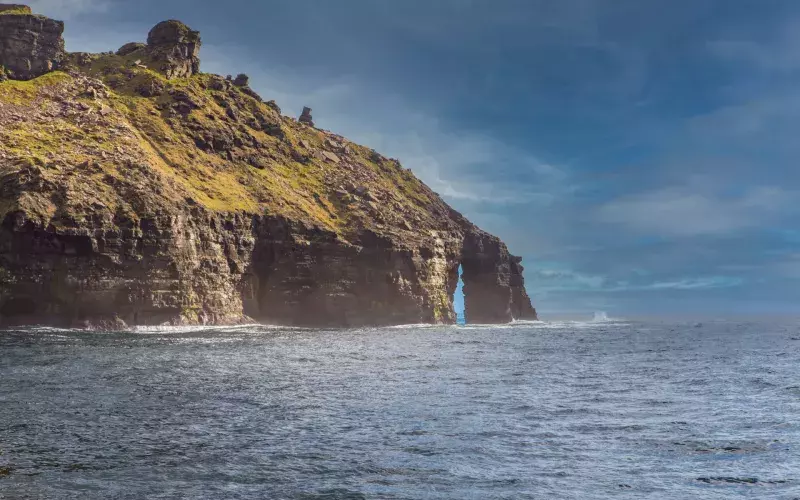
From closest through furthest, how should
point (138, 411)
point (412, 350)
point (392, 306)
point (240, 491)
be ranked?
point (240, 491) < point (138, 411) < point (412, 350) < point (392, 306)

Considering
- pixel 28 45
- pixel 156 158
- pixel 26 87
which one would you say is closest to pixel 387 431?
pixel 156 158

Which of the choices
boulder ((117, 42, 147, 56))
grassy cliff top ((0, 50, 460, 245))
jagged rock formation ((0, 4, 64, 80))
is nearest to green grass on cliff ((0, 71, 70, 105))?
grassy cliff top ((0, 50, 460, 245))

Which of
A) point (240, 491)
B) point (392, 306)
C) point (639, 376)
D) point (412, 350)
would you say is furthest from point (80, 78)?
point (240, 491)

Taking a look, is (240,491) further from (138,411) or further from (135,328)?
(135,328)

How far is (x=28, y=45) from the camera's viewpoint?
Result: 146 metres

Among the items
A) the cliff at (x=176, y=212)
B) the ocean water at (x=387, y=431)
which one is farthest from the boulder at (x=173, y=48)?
the ocean water at (x=387, y=431)

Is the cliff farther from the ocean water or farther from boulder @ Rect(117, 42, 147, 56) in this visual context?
the ocean water

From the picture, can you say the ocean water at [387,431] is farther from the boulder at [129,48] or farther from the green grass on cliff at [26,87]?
the boulder at [129,48]

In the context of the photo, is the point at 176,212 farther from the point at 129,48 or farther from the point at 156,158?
the point at 129,48

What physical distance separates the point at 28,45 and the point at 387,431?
515 ft

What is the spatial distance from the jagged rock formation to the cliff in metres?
0.30

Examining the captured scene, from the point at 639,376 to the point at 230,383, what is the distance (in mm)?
31240

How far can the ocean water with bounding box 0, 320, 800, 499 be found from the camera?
19047 mm

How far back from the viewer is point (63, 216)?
9388 centimetres
